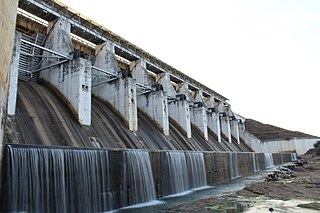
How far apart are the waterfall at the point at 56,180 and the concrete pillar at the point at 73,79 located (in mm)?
4543

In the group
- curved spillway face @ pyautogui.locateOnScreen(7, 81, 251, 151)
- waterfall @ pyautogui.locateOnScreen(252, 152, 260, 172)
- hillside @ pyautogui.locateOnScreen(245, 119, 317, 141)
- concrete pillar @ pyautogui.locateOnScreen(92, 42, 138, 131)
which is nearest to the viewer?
curved spillway face @ pyautogui.locateOnScreen(7, 81, 251, 151)

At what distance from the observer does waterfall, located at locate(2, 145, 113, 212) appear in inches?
284

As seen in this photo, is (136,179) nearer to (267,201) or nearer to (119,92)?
(267,201)

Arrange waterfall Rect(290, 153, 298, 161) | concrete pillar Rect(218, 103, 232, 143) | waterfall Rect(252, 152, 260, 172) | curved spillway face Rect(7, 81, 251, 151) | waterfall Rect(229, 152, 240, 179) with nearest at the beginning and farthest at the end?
curved spillway face Rect(7, 81, 251, 151) → waterfall Rect(229, 152, 240, 179) → waterfall Rect(252, 152, 260, 172) → concrete pillar Rect(218, 103, 232, 143) → waterfall Rect(290, 153, 298, 161)

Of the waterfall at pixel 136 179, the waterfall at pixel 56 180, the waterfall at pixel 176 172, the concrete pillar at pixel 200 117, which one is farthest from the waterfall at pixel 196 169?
the concrete pillar at pixel 200 117

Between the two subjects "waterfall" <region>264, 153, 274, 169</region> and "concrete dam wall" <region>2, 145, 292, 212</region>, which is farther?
"waterfall" <region>264, 153, 274, 169</region>

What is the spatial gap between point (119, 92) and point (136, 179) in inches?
311

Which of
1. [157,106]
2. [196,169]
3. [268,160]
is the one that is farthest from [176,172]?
[268,160]

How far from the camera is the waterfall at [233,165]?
808 inches

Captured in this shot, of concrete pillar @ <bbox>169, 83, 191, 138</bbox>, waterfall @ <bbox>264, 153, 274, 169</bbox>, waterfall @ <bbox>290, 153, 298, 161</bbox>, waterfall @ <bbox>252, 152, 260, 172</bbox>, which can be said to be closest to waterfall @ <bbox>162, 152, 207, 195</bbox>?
concrete pillar @ <bbox>169, 83, 191, 138</bbox>

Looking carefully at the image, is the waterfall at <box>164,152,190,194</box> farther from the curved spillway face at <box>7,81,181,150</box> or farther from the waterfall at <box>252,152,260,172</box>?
the waterfall at <box>252,152,260,172</box>

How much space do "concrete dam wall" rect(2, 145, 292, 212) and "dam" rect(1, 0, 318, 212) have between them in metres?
0.03

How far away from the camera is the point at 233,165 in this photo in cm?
2108

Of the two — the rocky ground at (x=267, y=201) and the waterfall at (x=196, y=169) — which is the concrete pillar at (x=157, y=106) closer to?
the waterfall at (x=196, y=169)
